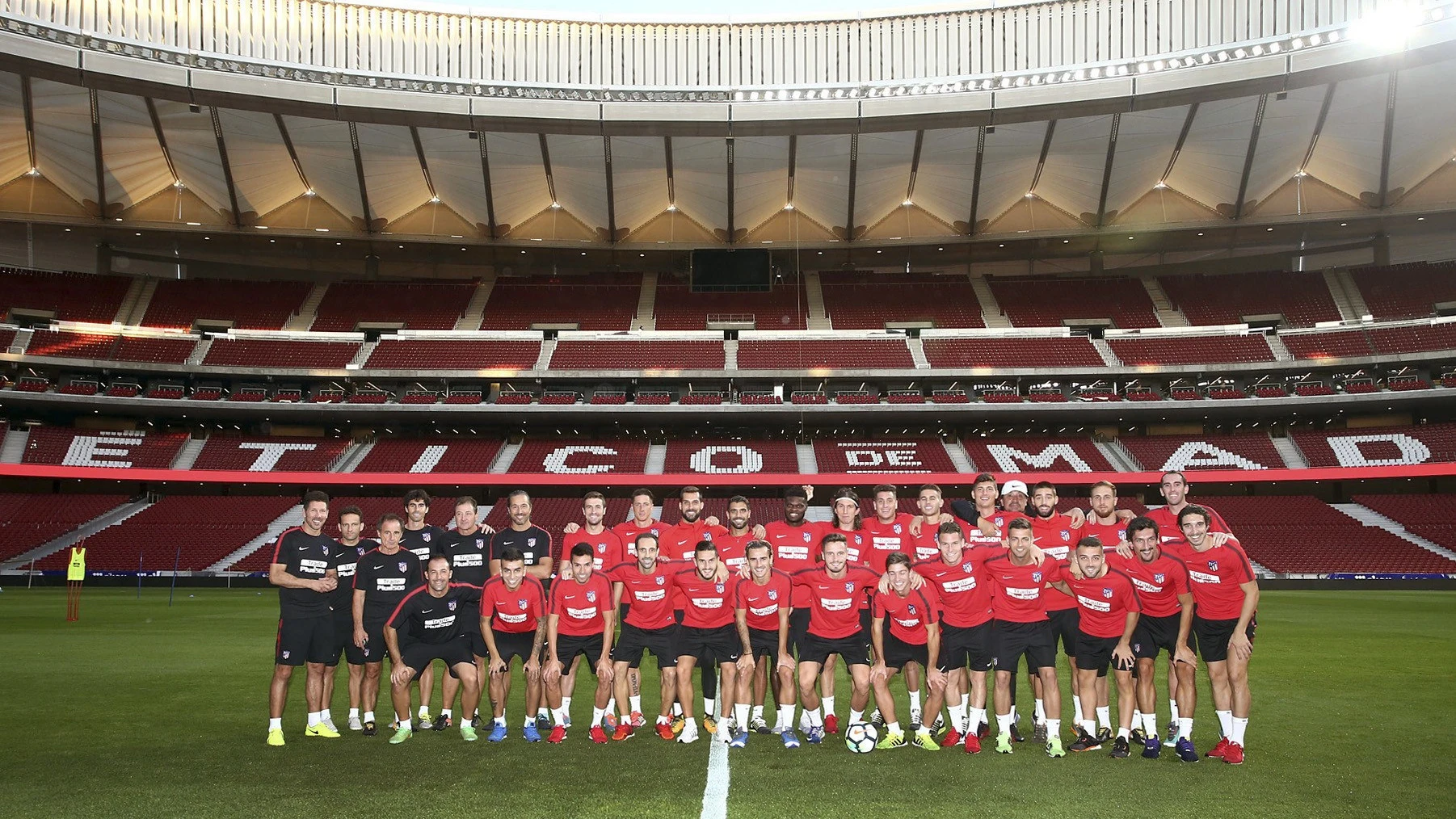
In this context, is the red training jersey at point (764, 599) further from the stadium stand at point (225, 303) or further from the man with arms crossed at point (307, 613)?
the stadium stand at point (225, 303)

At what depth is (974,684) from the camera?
8.02 meters

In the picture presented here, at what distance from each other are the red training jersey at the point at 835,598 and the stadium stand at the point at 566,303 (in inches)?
1449

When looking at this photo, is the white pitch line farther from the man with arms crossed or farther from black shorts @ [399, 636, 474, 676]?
the man with arms crossed

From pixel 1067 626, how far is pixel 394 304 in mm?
42525

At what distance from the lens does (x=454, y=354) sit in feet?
138

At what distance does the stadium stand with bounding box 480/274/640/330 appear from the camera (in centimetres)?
4481

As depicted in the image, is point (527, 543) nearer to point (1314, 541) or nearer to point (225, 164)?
point (1314, 541)

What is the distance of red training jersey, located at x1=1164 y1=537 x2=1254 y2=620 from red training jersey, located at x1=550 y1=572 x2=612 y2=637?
506 cm

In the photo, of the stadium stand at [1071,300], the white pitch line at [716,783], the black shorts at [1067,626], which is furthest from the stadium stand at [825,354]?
the white pitch line at [716,783]

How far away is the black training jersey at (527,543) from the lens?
929 cm

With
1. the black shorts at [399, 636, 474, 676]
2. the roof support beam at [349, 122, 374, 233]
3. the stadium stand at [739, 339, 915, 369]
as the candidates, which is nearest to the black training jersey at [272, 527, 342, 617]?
the black shorts at [399, 636, 474, 676]

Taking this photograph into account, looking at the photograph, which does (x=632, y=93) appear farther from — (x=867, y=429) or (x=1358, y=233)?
(x=1358, y=233)

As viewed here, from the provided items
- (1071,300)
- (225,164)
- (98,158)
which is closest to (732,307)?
(1071,300)

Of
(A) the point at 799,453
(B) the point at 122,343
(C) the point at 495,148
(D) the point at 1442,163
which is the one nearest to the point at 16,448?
(B) the point at 122,343
